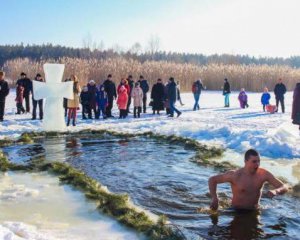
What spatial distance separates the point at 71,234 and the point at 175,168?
4.80 meters

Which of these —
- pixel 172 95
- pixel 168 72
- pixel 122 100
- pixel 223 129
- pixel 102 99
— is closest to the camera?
pixel 223 129

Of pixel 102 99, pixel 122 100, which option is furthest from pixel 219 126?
pixel 102 99

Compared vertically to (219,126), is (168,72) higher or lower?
higher

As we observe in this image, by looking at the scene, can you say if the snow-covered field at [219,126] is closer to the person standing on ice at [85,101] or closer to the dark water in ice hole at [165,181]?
the person standing on ice at [85,101]

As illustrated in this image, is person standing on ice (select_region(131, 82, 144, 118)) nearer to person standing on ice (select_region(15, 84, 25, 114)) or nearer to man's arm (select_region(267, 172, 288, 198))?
person standing on ice (select_region(15, 84, 25, 114))

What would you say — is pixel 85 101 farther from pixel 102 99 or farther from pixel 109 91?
pixel 109 91

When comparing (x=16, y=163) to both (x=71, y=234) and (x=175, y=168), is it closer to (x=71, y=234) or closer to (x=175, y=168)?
(x=175, y=168)

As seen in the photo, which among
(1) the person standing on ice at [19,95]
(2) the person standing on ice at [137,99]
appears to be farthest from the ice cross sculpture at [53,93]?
(2) the person standing on ice at [137,99]

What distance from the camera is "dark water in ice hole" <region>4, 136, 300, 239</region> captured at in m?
6.07

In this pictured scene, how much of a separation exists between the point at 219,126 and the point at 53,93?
531cm

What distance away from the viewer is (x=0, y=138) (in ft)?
44.8

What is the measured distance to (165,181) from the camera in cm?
885

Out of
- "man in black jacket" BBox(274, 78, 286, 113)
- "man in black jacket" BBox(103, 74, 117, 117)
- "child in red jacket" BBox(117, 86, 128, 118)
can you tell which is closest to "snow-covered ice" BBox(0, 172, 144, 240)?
"child in red jacket" BBox(117, 86, 128, 118)

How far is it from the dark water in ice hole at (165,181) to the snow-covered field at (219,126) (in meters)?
1.59
